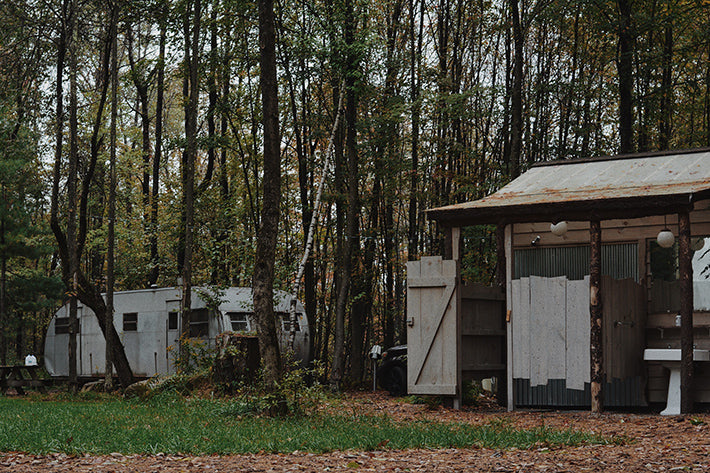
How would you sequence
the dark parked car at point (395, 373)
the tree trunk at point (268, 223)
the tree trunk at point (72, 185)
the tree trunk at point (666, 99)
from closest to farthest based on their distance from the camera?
the tree trunk at point (268, 223), the tree trunk at point (72, 185), the dark parked car at point (395, 373), the tree trunk at point (666, 99)

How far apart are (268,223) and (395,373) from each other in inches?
304

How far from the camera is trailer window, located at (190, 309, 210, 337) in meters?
19.8

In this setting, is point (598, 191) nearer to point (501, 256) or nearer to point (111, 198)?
point (501, 256)

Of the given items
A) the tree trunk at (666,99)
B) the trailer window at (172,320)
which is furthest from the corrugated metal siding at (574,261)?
the trailer window at (172,320)

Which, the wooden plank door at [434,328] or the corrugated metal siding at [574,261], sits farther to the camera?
the corrugated metal siding at [574,261]

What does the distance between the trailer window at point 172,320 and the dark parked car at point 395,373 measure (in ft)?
16.4

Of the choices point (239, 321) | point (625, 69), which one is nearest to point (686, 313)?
point (625, 69)

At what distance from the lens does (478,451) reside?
7.99 meters

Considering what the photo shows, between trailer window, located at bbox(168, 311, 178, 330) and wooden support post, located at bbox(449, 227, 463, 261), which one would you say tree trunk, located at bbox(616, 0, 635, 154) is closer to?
wooden support post, located at bbox(449, 227, 463, 261)

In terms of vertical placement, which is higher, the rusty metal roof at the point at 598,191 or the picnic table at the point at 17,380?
the rusty metal roof at the point at 598,191

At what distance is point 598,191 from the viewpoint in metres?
12.3

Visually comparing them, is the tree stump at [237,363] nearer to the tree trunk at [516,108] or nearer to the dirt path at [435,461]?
the dirt path at [435,461]

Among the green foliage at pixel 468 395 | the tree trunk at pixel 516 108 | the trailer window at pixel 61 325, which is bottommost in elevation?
the green foliage at pixel 468 395

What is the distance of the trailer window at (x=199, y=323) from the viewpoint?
1983cm
